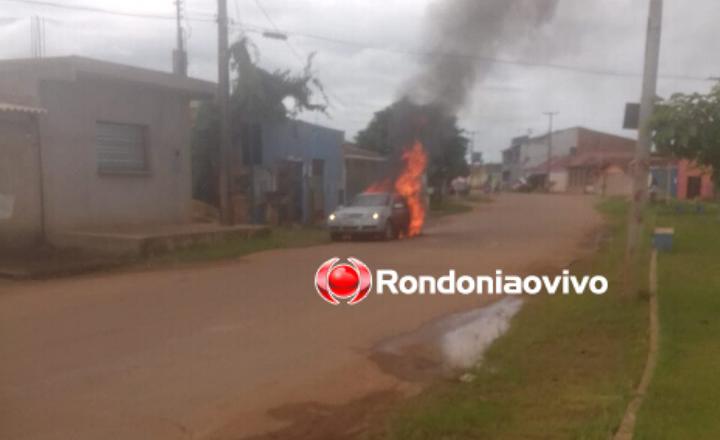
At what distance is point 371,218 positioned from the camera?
2106cm

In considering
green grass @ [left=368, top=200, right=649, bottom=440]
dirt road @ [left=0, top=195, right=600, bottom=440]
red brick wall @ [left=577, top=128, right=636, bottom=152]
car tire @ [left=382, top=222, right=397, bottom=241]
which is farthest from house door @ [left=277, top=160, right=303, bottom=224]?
red brick wall @ [left=577, top=128, right=636, bottom=152]

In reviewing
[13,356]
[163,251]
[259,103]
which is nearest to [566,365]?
[13,356]

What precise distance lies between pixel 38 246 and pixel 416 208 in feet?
41.2

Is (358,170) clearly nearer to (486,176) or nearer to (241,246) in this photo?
(241,246)

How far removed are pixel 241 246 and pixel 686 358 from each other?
39.2ft

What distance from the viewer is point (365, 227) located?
2102 centimetres

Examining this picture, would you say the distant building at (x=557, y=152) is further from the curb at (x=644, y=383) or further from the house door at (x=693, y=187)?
the curb at (x=644, y=383)

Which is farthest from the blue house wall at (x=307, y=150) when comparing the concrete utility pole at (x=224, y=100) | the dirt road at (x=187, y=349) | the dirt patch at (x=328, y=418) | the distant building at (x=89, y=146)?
the dirt patch at (x=328, y=418)

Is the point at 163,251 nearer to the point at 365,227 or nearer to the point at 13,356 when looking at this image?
the point at 365,227

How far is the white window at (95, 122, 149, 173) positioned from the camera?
1736cm

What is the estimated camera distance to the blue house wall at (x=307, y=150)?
85.3 feet

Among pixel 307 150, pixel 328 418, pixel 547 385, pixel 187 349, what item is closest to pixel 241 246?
pixel 187 349

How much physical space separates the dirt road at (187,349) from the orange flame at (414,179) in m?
9.95

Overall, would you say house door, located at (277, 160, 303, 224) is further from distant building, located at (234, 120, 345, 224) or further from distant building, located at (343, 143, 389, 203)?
distant building, located at (343, 143, 389, 203)
